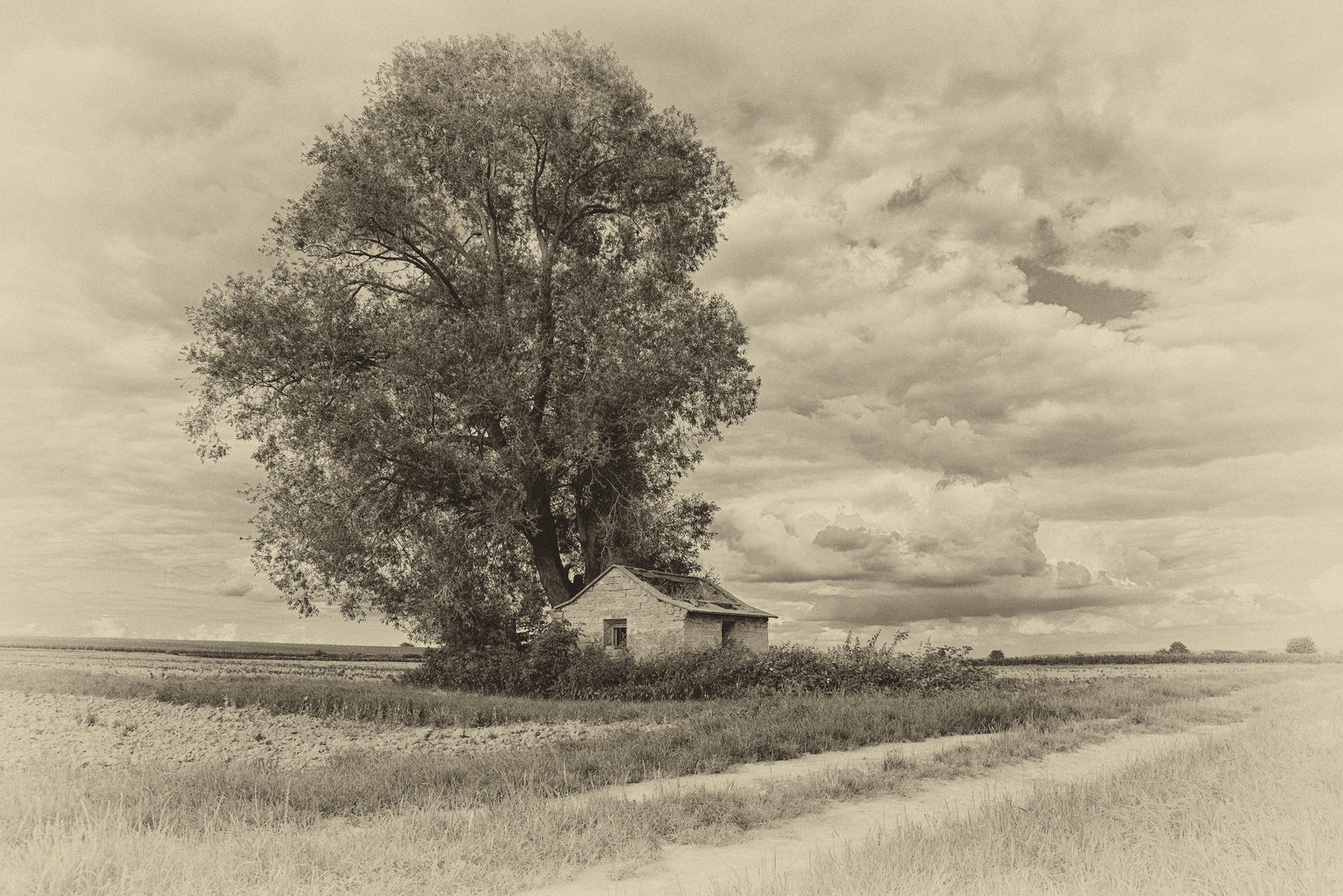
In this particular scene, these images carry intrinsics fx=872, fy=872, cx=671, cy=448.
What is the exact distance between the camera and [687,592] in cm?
3253

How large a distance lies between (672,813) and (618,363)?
20.8 m

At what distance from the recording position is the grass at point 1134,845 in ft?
20.2

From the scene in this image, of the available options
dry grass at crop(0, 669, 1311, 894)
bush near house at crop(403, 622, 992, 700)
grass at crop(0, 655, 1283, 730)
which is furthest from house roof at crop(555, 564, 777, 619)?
dry grass at crop(0, 669, 1311, 894)

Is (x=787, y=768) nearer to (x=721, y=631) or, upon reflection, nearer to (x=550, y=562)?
(x=721, y=631)

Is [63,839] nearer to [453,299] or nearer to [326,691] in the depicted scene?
[326,691]

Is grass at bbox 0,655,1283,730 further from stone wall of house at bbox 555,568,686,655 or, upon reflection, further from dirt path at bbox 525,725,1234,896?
stone wall of house at bbox 555,568,686,655

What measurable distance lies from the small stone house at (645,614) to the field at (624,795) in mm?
8059

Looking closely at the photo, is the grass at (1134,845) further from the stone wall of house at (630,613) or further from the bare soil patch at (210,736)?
the stone wall of house at (630,613)

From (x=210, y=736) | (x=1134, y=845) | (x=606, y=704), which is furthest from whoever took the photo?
(x=606, y=704)

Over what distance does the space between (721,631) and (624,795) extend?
21.8 metres

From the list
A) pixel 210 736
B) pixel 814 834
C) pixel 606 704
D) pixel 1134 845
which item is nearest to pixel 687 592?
pixel 606 704

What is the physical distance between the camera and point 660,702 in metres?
24.7

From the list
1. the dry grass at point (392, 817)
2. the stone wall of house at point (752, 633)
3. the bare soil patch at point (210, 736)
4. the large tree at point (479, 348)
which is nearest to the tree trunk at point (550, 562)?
the large tree at point (479, 348)

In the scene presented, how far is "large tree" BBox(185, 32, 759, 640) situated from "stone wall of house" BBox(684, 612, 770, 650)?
3.00 m
